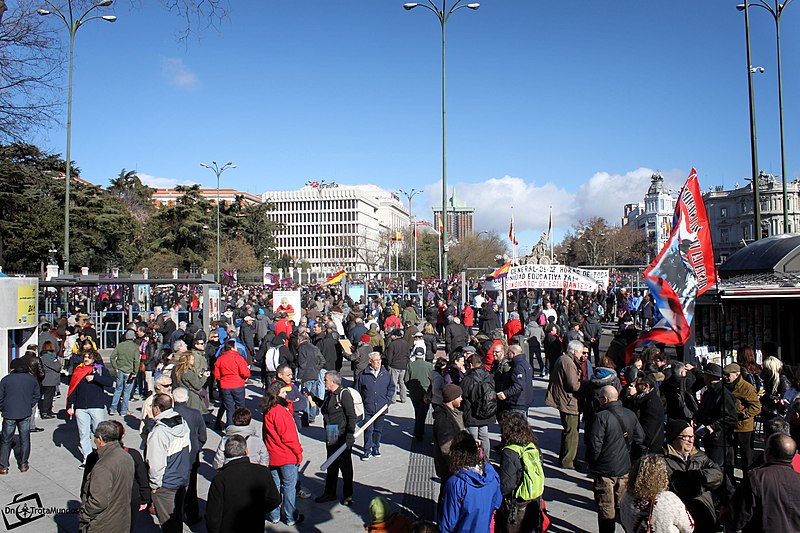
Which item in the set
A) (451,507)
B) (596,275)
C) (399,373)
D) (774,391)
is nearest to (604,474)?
(451,507)

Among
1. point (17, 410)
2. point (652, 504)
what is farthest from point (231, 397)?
point (652, 504)

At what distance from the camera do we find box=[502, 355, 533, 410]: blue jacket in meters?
8.55

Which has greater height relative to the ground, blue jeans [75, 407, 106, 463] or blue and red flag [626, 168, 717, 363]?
blue and red flag [626, 168, 717, 363]

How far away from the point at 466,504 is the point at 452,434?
2.13m

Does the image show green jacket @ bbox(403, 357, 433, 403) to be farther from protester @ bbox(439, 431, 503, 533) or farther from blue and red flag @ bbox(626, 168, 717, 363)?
protester @ bbox(439, 431, 503, 533)

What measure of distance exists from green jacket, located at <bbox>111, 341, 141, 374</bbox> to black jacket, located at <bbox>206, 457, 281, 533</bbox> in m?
7.95

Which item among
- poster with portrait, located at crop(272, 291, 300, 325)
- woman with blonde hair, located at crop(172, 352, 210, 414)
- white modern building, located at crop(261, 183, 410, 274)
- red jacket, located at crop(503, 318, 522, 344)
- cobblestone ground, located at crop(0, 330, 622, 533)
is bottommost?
cobblestone ground, located at crop(0, 330, 622, 533)

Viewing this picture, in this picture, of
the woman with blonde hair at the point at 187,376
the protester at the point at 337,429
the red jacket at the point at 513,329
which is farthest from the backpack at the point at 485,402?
the red jacket at the point at 513,329

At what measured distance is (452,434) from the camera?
6547mm

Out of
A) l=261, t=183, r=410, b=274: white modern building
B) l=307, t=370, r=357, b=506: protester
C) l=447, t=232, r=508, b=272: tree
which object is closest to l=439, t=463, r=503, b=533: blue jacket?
l=307, t=370, r=357, b=506: protester

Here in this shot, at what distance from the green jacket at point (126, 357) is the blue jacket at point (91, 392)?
10.3 ft

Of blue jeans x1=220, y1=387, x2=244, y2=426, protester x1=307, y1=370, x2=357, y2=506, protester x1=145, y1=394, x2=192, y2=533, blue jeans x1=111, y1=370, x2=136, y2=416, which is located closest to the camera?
protester x1=145, y1=394, x2=192, y2=533

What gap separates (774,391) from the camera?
28.2 feet

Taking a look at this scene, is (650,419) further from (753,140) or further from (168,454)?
(753,140)
